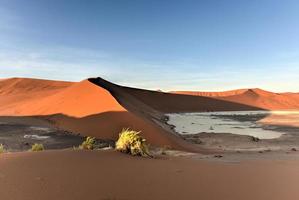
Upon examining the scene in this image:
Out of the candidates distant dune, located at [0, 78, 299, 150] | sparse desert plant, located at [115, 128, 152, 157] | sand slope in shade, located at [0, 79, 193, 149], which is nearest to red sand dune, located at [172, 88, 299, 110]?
distant dune, located at [0, 78, 299, 150]

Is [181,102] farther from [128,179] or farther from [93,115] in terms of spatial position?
[128,179]

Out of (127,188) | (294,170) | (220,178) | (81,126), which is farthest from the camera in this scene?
(81,126)

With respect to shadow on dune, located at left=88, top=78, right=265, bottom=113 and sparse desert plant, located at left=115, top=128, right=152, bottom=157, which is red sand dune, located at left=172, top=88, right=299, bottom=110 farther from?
sparse desert plant, located at left=115, top=128, right=152, bottom=157

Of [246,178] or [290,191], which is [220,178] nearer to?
[246,178]

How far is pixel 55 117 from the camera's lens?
20.6 metres

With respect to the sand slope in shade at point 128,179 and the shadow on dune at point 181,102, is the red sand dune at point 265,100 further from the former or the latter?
the sand slope in shade at point 128,179

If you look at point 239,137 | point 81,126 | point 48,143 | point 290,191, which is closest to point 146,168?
point 290,191

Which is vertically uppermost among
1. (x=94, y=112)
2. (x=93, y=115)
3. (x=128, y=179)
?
(x=94, y=112)

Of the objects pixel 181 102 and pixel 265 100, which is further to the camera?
pixel 265 100

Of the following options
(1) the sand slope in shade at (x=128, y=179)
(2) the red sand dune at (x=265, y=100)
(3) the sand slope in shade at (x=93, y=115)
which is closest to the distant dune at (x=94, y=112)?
(3) the sand slope in shade at (x=93, y=115)

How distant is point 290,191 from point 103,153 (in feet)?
10.9

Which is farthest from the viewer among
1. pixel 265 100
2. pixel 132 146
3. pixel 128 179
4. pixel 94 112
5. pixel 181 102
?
pixel 265 100

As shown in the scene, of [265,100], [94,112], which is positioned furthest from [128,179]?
[265,100]

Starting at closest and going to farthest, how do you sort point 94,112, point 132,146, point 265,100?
point 132,146 → point 94,112 → point 265,100
